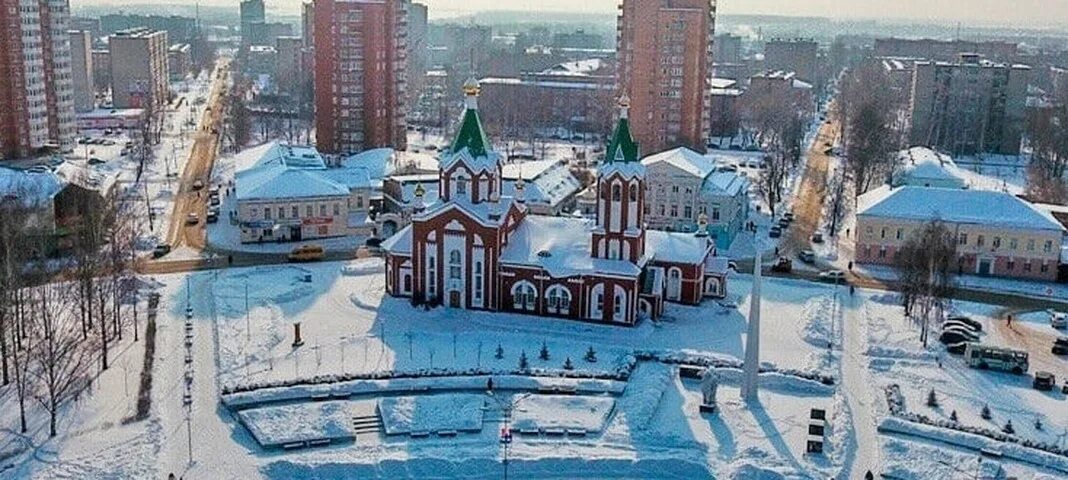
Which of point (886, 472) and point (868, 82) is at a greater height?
point (868, 82)

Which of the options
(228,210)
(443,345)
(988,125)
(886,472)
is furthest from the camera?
(988,125)

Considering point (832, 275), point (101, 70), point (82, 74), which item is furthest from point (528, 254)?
point (101, 70)

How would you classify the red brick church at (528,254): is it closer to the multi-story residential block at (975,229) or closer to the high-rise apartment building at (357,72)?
the multi-story residential block at (975,229)

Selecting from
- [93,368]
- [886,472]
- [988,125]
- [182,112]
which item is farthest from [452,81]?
[886,472]

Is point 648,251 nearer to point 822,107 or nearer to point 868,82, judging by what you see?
point 868,82

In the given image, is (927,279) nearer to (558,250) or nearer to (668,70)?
(558,250)

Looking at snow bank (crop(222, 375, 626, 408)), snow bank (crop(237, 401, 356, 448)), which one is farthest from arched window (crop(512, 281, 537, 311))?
snow bank (crop(237, 401, 356, 448))

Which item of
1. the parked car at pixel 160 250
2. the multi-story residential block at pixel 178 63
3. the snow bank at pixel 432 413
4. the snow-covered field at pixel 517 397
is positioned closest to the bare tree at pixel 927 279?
the snow-covered field at pixel 517 397
